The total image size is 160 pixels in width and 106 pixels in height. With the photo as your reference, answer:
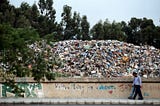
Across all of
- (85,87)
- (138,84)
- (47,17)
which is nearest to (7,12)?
(47,17)

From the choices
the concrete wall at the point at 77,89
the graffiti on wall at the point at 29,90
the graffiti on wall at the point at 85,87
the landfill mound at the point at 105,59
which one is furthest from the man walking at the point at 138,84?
the landfill mound at the point at 105,59

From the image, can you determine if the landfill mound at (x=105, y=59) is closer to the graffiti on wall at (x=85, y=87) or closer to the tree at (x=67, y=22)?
the graffiti on wall at (x=85, y=87)

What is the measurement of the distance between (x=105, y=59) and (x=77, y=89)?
32.3 feet

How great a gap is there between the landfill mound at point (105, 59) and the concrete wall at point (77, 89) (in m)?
6.06

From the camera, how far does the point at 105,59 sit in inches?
1367

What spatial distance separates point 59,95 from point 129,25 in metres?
46.4

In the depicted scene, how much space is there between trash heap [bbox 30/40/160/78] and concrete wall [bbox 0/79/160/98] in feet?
19.4

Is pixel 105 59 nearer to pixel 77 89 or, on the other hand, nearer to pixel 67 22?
pixel 77 89

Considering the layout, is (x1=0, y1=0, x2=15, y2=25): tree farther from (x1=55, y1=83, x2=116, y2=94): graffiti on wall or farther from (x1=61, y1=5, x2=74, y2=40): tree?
(x1=55, y1=83, x2=116, y2=94): graffiti on wall

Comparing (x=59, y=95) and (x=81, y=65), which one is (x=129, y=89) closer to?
(x=59, y=95)

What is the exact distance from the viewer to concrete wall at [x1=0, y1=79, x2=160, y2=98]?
82.0 feet

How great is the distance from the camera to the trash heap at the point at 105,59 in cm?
3268

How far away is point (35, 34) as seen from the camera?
54.3 ft

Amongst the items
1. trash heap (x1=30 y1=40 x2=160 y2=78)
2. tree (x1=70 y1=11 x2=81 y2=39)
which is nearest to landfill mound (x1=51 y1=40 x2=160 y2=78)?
trash heap (x1=30 y1=40 x2=160 y2=78)
